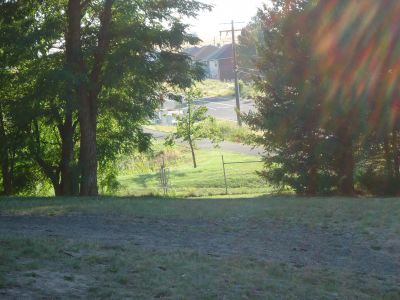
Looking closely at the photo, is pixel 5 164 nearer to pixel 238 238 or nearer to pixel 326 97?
pixel 326 97

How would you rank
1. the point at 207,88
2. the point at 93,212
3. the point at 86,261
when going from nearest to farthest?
the point at 86,261, the point at 93,212, the point at 207,88

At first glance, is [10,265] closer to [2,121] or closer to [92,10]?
[92,10]

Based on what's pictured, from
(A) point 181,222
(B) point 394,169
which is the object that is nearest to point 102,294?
(A) point 181,222

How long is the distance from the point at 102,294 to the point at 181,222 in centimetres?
551

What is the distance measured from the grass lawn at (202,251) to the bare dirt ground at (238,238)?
0.02 metres

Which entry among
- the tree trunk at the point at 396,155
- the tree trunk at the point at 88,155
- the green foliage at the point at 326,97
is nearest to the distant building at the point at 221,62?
the green foliage at the point at 326,97

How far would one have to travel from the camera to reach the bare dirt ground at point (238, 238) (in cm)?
848

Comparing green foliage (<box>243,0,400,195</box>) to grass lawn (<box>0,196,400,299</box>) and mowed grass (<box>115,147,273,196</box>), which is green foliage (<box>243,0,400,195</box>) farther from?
grass lawn (<box>0,196,400,299</box>)

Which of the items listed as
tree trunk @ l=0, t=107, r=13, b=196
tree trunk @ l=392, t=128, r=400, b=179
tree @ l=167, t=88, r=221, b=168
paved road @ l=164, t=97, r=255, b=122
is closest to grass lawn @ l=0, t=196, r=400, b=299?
tree trunk @ l=392, t=128, r=400, b=179

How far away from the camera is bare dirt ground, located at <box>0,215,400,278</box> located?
27.8 ft

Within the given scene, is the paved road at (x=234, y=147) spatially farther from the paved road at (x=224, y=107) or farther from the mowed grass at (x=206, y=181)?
the paved road at (x=224, y=107)

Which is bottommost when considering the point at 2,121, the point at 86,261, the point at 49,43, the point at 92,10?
the point at 86,261

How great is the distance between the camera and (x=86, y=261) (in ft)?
23.4

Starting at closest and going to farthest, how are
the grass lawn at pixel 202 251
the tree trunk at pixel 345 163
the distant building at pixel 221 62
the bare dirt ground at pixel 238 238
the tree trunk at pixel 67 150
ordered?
the grass lawn at pixel 202 251 < the bare dirt ground at pixel 238 238 < the tree trunk at pixel 345 163 < the tree trunk at pixel 67 150 < the distant building at pixel 221 62
